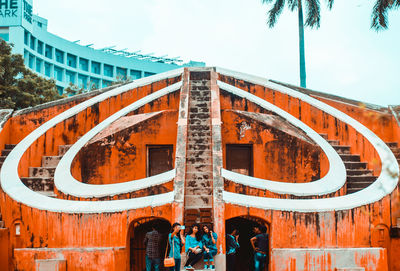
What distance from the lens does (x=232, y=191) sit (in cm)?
843

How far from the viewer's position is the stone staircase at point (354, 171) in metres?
9.98

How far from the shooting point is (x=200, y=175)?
884 centimetres

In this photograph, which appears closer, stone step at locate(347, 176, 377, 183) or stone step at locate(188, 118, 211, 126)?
stone step at locate(347, 176, 377, 183)

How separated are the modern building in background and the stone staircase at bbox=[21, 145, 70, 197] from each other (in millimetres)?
18031

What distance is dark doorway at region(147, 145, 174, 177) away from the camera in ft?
38.8

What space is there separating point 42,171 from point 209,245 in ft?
15.5

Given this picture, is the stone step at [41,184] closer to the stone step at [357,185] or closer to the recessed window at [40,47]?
the stone step at [357,185]

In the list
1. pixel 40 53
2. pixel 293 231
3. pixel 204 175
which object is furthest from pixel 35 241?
pixel 40 53

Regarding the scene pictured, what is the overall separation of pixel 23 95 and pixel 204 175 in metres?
10.6

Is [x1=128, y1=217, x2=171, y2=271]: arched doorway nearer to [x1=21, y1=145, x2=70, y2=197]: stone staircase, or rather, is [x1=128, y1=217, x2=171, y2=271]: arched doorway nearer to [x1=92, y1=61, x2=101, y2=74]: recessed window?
[x1=21, y1=145, x2=70, y2=197]: stone staircase

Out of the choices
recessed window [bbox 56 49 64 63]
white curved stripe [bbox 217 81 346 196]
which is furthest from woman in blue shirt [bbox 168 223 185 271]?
recessed window [bbox 56 49 64 63]

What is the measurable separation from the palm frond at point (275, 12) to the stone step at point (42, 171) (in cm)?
1153

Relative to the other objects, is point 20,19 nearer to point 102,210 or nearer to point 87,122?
point 87,122

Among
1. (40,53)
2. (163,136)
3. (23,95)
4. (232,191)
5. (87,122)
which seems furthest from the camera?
(40,53)
